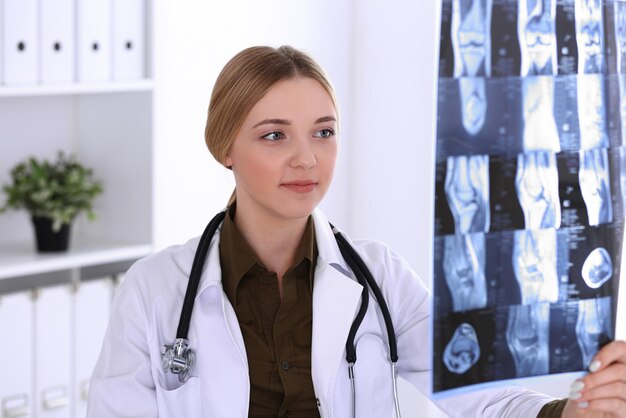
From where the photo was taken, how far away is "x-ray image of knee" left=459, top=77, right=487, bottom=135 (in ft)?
3.78

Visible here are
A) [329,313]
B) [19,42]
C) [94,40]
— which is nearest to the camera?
[329,313]

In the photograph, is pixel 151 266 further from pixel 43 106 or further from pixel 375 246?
pixel 43 106

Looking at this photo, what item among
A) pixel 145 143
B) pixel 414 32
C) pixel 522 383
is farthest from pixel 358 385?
pixel 414 32

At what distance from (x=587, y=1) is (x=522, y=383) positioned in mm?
465

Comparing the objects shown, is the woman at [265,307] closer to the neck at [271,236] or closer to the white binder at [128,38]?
the neck at [271,236]

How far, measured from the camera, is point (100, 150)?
2809mm

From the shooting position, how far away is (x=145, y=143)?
271 centimetres

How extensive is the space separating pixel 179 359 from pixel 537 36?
737 millimetres

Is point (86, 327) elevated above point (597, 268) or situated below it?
below

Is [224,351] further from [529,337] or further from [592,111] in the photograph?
[592,111]

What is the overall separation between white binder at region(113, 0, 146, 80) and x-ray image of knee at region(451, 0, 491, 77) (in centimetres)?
163

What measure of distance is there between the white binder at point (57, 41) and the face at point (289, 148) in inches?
40.1

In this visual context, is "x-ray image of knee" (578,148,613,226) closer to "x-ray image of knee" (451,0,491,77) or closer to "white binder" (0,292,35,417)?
"x-ray image of knee" (451,0,491,77)

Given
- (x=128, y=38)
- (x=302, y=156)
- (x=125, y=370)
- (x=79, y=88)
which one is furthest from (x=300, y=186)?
(x=128, y=38)
